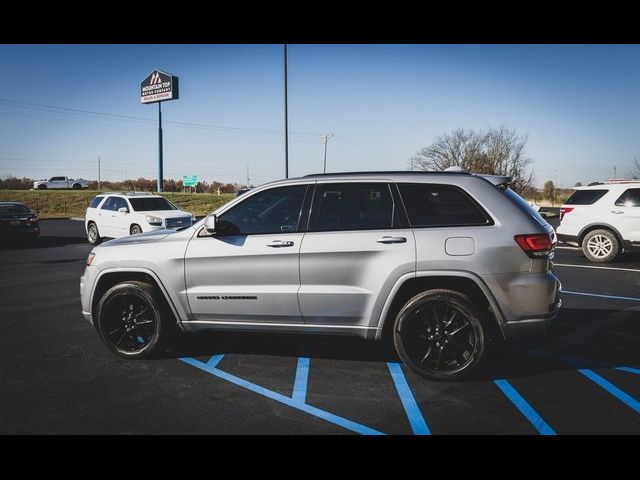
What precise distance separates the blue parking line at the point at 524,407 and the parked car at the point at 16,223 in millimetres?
16330

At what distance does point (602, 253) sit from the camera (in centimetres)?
1152

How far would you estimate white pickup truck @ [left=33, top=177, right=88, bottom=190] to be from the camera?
55562 millimetres

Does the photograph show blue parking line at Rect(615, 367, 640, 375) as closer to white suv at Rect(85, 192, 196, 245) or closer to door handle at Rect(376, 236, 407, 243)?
door handle at Rect(376, 236, 407, 243)

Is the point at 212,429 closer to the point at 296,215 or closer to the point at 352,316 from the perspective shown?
the point at 352,316

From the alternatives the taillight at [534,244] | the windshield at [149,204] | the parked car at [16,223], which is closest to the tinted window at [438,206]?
the taillight at [534,244]

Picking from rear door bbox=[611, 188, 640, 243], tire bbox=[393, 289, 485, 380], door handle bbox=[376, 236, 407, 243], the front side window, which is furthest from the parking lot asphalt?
the front side window

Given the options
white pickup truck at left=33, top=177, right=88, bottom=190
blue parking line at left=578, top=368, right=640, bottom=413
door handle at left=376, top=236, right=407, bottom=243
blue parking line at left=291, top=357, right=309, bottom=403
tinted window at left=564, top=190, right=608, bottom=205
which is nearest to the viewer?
blue parking line at left=578, top=368, right=640, bottom=413

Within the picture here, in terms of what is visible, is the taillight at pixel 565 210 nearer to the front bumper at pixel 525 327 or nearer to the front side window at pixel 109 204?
the front bumper at pixel 525 327

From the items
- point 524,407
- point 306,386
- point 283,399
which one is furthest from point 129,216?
point 524,407

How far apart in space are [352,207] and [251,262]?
3.43 ft
